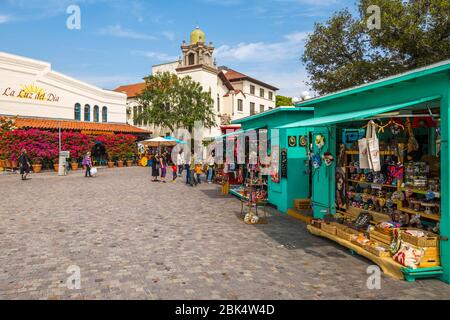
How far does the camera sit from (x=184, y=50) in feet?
148

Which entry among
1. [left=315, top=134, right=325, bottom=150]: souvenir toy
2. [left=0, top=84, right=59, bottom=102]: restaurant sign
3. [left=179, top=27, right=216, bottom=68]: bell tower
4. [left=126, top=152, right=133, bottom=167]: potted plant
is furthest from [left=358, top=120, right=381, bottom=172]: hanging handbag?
[left=179, top=27, right=216, bottom=68]: bell tower

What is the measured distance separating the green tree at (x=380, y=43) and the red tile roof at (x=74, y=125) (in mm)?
19259

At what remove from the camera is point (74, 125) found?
1242 inches

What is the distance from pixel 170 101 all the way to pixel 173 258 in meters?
33.0

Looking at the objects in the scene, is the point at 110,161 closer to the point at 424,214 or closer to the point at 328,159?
the point at 328,159

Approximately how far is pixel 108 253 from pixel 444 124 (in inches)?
246

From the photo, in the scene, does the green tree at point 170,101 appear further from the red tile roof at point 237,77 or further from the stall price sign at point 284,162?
the stall price sign at point 284,162

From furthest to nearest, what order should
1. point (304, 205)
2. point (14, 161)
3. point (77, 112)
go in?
1. point (77, 112)
2. point (14, 161)
3. point (304, 205)

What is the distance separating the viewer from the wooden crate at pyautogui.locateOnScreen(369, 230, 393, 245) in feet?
20.3

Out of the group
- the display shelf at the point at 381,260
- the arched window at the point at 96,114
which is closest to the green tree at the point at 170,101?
the arched window at the point at 96,114

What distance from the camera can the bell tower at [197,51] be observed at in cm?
4369

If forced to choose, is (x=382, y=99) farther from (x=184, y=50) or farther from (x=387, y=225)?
(x=184, y=50)

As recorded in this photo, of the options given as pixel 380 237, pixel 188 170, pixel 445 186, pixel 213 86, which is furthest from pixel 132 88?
pixel 445 186
